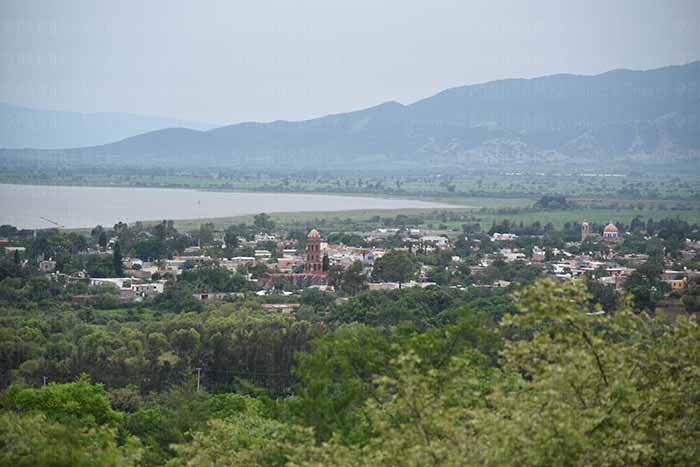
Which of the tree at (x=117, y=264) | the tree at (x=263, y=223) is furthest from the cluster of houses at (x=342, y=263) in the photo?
the tree at (x=263, y=223)

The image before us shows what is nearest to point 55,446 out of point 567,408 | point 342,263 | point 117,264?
point 567,408

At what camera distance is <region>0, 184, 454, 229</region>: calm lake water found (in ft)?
269

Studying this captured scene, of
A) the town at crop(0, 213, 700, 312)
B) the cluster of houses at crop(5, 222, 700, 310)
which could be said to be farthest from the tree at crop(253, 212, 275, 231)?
the cluster of houses at crop(5, 222, 700, 310)

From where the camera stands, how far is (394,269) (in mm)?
50219

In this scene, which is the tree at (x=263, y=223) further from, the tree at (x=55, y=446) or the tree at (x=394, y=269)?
the tree at (x=55, y=446)

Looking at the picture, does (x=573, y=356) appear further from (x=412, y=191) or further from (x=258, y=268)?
(x=412, y=191)

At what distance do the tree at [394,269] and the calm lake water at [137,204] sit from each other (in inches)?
1228

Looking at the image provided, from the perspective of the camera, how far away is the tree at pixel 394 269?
164ft

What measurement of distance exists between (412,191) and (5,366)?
104386mm

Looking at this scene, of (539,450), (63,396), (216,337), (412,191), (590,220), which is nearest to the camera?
(539,450)

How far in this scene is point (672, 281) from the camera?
153 feet

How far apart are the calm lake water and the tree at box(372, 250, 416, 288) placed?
31203mm

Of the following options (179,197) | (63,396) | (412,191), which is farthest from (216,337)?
(412,191)

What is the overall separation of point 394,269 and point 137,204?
5460 cm
